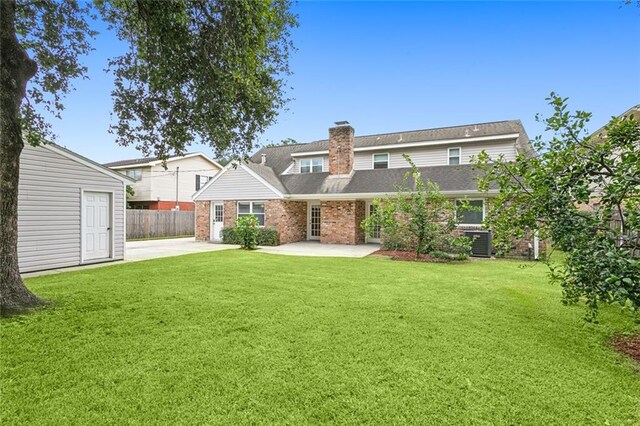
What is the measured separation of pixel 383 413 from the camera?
2.69 m

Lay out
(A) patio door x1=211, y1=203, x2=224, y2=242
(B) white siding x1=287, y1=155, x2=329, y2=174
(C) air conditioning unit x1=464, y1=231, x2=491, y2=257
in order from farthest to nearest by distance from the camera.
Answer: (B) white siding x1=287, y1=155, x2=329, y2=174
(A) patio door x1=211, y1=203, x2=224, y2=242
(C) air conditioning unit x1=464, y1=231, x2=491, y2=257

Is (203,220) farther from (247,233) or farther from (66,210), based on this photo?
(66,210)

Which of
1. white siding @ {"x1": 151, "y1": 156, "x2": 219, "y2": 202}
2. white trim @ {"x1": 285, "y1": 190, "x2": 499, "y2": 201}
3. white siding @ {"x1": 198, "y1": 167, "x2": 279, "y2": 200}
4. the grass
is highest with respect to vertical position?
white siding @ {"x1": 151, "y1": 156, "x2": 219, "y2": 202}

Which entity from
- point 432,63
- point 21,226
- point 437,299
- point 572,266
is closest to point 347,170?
point 432,63

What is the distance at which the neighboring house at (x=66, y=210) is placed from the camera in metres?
8.80

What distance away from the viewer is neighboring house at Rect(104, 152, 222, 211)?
84.1 feet

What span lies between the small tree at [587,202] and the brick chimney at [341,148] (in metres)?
13.3

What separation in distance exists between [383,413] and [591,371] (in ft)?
8.28

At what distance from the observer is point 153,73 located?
5.89 m

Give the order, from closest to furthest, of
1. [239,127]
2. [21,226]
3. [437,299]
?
[437,299], [239,127], [21,226]

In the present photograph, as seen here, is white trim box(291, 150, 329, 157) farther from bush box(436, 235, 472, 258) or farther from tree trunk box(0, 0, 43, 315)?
tree trunk box(0, 0, 43, 315)

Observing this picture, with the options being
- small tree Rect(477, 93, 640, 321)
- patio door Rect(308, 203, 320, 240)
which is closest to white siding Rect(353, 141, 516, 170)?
patio door Rect(308, 203, 320, 240)

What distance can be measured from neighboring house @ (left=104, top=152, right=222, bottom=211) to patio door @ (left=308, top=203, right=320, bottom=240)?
1242cm

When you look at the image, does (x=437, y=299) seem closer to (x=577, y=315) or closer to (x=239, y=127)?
(x=577, y=315)
